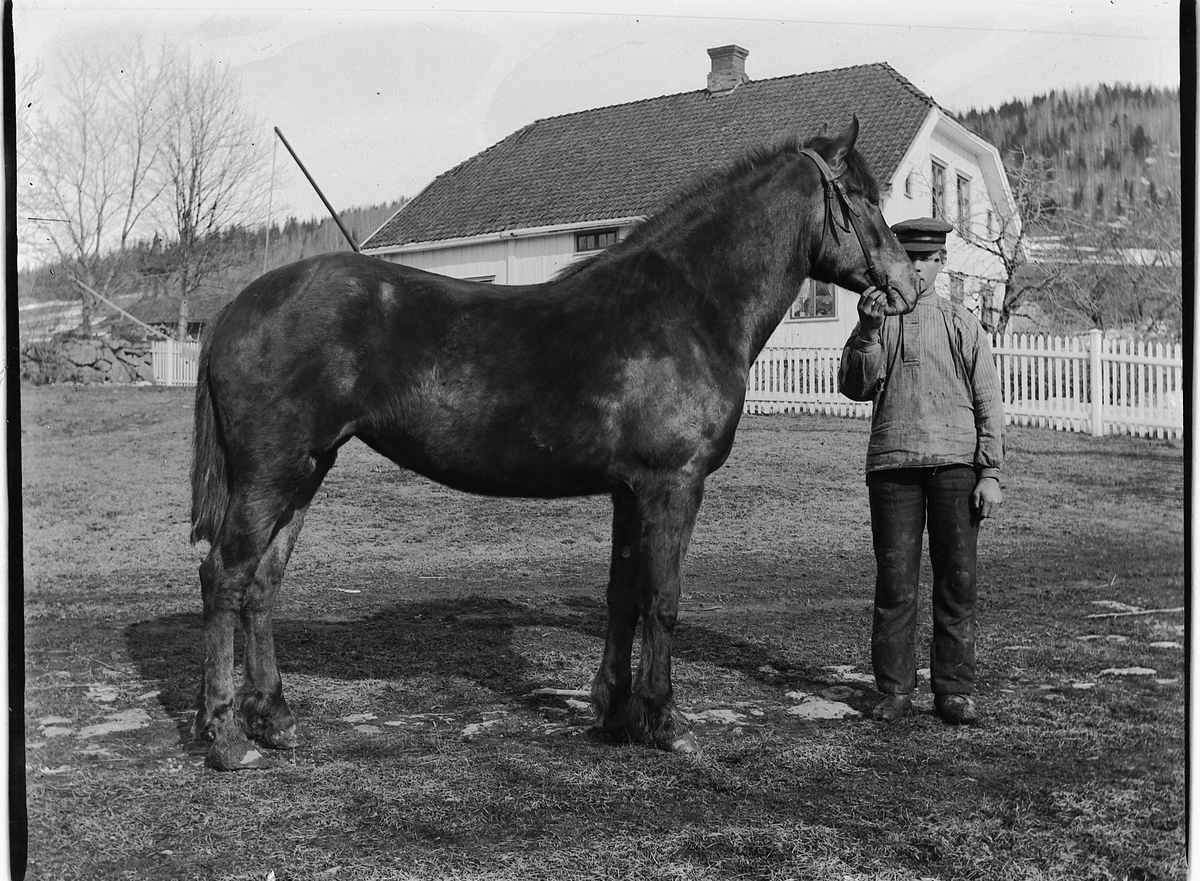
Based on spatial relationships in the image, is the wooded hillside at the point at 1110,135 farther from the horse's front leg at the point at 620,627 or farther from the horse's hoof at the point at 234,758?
the horse's hoof at the point at 234,758

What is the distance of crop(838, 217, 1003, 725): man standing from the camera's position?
4.63m

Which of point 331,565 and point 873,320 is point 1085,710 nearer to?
point 873,320

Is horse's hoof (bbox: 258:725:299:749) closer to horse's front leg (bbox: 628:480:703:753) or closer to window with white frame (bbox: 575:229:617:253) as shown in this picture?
horse's front leg (bbox: 628:480:703:753)

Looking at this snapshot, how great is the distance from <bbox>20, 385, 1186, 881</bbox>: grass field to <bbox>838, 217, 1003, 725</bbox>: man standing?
1.13 ft

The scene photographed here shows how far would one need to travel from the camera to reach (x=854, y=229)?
14.4 feet

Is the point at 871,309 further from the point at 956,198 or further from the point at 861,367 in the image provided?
the point at 956,198

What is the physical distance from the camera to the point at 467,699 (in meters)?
5.01

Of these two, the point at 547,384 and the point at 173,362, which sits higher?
the point at 173,362

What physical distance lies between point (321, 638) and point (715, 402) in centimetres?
350

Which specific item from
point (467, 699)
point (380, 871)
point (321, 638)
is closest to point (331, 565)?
point (321, 638)

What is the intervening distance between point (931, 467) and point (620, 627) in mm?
1706

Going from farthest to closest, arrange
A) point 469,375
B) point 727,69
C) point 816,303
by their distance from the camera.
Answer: point 816,303 → point 727,69 → point 469,375

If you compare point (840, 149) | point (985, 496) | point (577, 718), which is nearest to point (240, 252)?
point (577, 718)

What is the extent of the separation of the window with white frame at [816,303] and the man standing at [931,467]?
7048 mm
